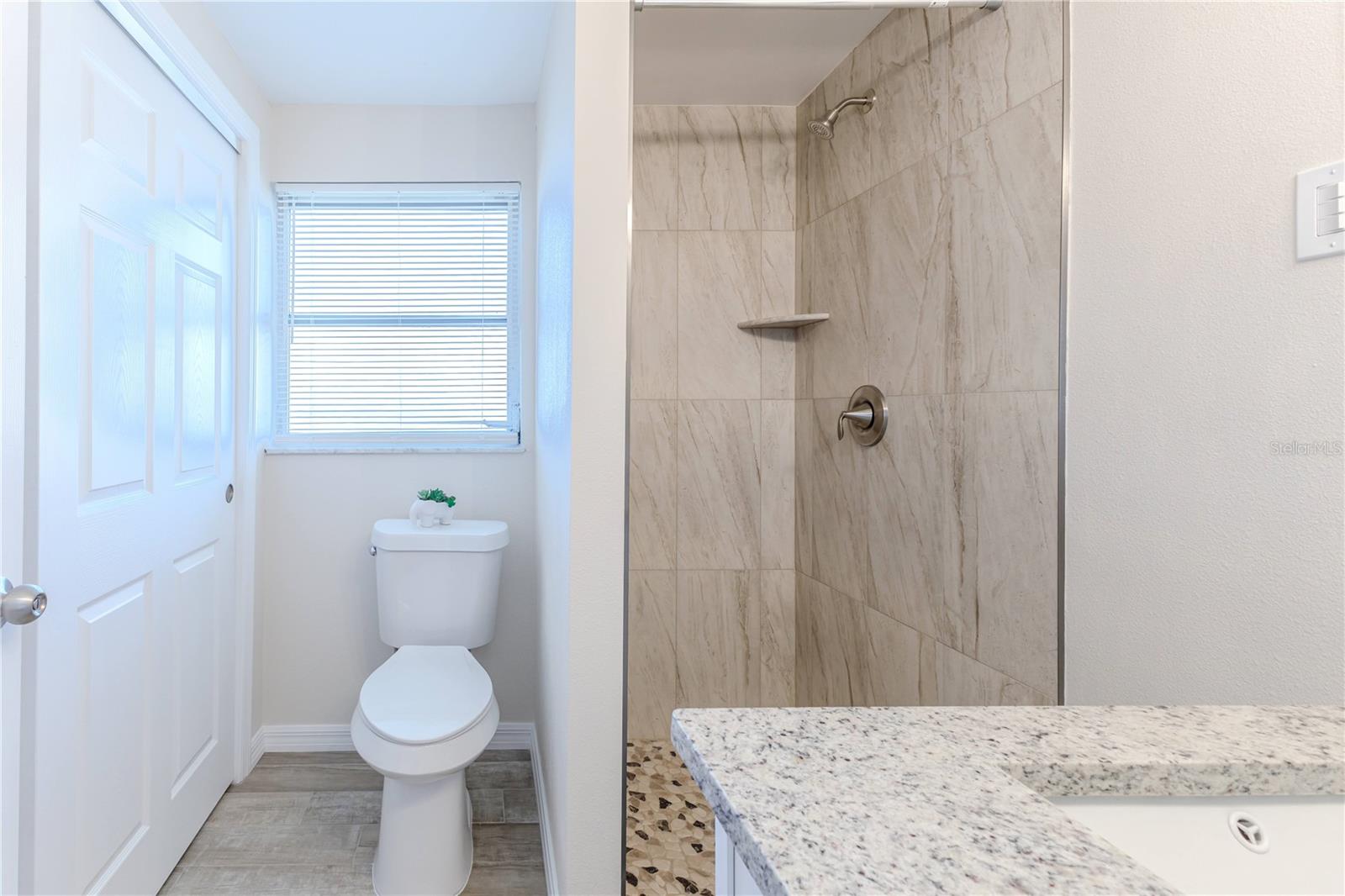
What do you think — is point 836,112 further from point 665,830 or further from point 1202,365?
point 665,830

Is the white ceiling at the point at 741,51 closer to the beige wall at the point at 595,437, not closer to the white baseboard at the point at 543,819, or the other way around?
the beige wall at the point at 595,437

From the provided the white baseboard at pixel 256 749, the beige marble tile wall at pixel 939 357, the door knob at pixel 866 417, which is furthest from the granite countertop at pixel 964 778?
the white baseboard at pixel 256 749

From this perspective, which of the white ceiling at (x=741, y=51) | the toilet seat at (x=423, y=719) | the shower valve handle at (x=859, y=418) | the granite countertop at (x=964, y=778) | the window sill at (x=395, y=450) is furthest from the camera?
the window sill at (x=395, y=450)

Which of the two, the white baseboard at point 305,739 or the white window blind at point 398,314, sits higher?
the white window blind at point 398,314

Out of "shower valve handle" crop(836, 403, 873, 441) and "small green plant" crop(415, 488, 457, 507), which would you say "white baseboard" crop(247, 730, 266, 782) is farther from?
"shower valve handle" crop(836, 403, 873, 441)

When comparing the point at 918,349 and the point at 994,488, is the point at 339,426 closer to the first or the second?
the point at 918,349

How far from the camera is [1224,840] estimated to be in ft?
1.74

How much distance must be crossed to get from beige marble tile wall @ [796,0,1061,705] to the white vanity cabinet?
3.27ft

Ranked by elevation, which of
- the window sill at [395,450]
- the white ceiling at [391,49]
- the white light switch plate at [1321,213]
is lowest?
the window sill at [395,450]

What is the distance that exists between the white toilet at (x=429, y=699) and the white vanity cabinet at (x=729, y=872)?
48.0 inches

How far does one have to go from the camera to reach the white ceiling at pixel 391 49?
189cm

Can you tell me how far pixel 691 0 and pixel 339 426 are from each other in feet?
6.15

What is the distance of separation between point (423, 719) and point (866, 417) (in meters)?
1.41

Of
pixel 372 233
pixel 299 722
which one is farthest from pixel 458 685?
pixel 372 233
